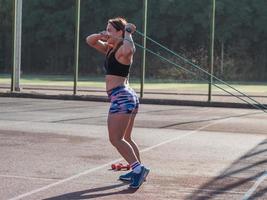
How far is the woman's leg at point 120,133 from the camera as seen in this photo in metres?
7.55

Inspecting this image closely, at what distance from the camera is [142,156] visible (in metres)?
10.1

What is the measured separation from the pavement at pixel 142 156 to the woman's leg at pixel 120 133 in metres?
0.40

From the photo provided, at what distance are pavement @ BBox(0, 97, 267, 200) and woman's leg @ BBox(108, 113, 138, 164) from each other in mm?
396

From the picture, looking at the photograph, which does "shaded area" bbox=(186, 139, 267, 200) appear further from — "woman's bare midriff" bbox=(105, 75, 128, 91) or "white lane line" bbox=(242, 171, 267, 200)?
"woman's bare midriff" bbox=(105, 75, 128, 91)

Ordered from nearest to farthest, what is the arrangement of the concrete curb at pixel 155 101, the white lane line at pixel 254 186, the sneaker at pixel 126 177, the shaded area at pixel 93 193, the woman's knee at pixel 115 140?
the shaded area at pixel 93 193, the white lane line at pixel 254 186, the woman's knee at pixel 115 140, the sneaker at pixel 126 177, the concrete curb at pixel 155 101

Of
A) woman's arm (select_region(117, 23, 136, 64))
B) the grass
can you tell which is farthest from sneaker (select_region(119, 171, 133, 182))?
the grass

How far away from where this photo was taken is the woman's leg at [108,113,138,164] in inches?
297

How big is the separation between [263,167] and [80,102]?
13.4 meters

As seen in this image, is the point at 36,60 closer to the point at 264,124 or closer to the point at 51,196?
the point at 264,124

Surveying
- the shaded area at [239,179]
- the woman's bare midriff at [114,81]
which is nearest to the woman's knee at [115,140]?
the woman's bare midriff at [114,81]

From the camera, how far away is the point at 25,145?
1095cm

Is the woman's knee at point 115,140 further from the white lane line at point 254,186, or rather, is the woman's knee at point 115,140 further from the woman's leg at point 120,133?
the white lane line at point 254,186

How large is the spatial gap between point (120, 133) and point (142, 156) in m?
2.58

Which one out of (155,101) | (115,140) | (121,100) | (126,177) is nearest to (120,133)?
(115,140)
